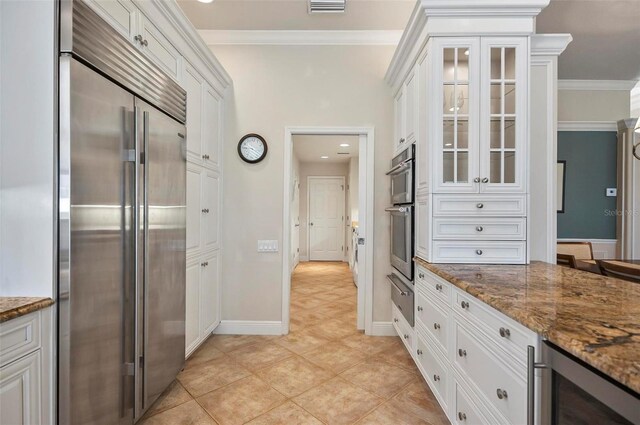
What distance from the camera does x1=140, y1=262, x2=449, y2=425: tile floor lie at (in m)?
1.86

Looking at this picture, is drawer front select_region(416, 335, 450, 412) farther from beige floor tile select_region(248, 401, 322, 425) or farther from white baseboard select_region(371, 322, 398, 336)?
white baseboard select_region(371, 322, 398, 336)

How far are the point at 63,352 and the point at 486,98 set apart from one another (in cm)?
257

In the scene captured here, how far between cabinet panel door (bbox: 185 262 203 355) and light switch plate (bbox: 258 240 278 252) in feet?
2.27

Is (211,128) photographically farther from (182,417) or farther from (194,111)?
(182,417)

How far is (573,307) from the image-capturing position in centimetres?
108

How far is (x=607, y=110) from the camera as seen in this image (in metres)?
4.04

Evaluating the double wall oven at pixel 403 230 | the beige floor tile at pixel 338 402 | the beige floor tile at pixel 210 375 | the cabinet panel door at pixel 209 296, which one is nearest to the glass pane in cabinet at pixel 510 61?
the double wall oven at pixel 403 230

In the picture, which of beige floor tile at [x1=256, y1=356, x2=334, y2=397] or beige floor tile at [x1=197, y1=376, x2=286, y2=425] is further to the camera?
beige floor tile at [x1=256, y1=356, x2=334, y2=397]

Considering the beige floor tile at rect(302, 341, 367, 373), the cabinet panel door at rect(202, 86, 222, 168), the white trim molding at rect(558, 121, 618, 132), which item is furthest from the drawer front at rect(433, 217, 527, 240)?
the white trim molding at rect(558, 121, 618, 132)

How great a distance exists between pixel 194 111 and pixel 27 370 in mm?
1921

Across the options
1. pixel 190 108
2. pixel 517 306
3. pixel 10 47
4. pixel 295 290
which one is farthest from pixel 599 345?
pixel 295 290

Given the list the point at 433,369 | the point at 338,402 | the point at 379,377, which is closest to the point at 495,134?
the point at 433,369

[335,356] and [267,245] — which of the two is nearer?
[335,356]

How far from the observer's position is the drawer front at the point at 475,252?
200cm
